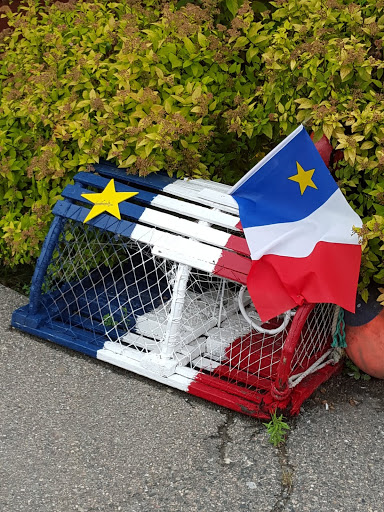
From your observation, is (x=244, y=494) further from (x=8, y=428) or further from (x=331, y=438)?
(x=8, y=428)

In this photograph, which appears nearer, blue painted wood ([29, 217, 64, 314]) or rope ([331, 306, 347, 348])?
rope ([331, 306, 347, 348])

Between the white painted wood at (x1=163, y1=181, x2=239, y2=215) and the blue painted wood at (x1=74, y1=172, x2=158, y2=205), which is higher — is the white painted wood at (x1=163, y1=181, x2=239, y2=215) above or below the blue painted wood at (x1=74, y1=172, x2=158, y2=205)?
above

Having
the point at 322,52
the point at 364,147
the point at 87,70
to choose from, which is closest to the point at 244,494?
the point at 364,147

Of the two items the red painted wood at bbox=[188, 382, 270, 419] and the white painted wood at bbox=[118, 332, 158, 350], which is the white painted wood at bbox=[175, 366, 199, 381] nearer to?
the red painted wood at bbox=[188, 382, 270, 419]

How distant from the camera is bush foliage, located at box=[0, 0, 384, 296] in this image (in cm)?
345

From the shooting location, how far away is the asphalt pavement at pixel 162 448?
2.89 metres

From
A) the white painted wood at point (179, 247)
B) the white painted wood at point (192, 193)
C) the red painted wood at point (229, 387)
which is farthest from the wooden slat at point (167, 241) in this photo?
the red painted wood at point (229, 387)

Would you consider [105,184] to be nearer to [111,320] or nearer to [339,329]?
[111,320]

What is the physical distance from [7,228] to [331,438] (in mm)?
2096

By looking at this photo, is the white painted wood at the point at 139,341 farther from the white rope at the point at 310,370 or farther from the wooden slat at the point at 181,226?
the white rope at the point at 310,370

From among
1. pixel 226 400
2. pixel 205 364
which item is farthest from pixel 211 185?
pixel 226 400

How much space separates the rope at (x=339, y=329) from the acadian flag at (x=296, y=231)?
32cm

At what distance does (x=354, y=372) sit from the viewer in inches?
148

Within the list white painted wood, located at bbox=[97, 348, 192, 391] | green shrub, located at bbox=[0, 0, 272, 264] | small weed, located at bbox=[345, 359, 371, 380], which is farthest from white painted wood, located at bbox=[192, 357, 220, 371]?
green shrub, located at bbox=[0, 0, 272, 264]
